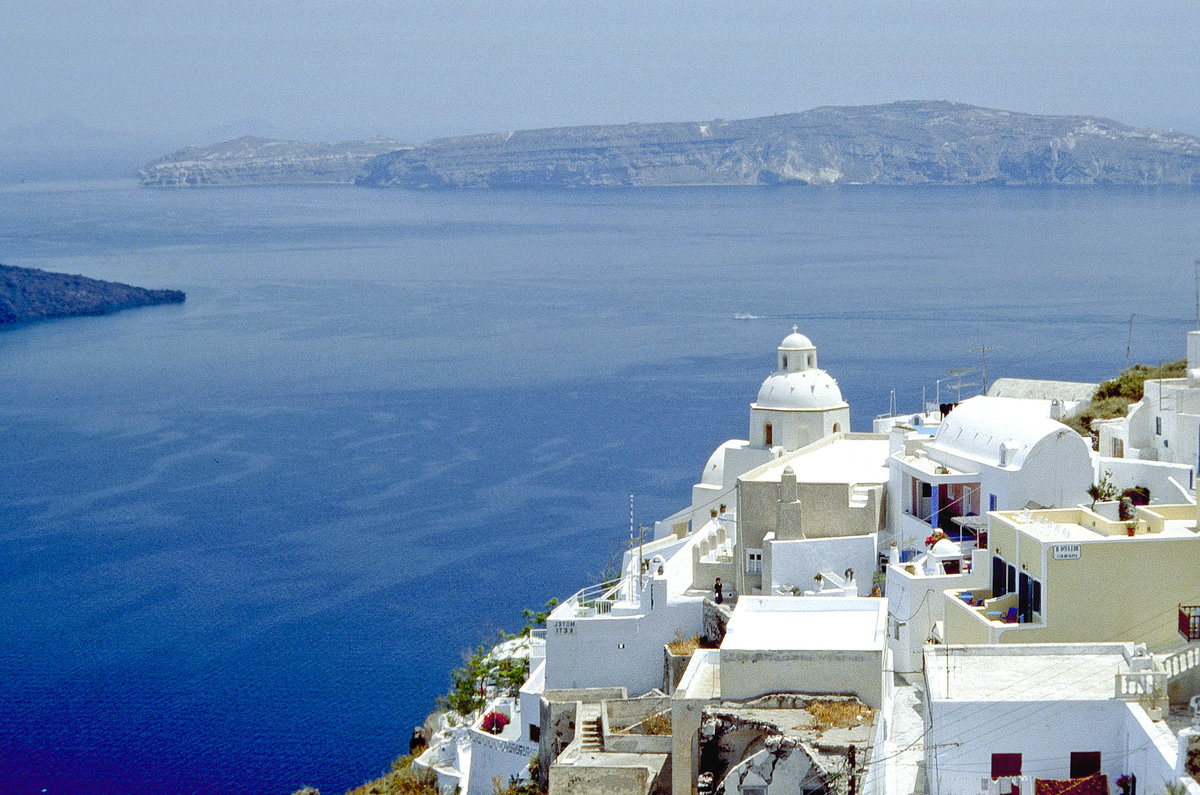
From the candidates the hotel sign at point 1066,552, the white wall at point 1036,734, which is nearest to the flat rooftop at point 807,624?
the hotel sign at point 1066,552

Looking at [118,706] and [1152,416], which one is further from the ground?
[1152,416]

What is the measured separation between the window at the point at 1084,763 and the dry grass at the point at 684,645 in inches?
283

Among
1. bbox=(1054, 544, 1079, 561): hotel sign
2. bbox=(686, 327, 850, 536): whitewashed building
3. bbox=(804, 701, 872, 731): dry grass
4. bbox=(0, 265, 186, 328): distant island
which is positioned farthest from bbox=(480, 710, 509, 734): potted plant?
bbox=(0, 265, 186, 328): distant island

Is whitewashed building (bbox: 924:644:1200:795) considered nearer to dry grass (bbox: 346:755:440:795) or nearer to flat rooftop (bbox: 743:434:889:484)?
flat rooftop (bbox: 743:434:889:484)

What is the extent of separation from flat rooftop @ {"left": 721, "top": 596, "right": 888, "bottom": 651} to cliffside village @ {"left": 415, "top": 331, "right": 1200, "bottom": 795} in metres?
0.04

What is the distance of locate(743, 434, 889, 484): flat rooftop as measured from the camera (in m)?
20.0

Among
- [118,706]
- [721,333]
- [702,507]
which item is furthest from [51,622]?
[721,333]

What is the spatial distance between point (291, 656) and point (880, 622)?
2050cm

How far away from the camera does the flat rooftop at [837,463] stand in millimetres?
20031

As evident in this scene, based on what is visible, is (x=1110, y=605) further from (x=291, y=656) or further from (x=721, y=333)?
(x=721, y=333)

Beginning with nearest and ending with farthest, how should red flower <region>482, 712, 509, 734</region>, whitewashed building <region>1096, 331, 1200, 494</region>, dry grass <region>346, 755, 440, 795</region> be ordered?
red flower <region>482, 712, 509, 734</region>
whitewashed building <region>1096, 331, 1200, 494</region>
dry grass <region>346, 755, 440, 795</region>

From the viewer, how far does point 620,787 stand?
47.0 feet

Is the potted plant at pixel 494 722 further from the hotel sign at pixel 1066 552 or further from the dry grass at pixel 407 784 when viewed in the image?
the hotel sign at pixel 1066 552

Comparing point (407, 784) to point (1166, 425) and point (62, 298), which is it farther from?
point (62, 298)
